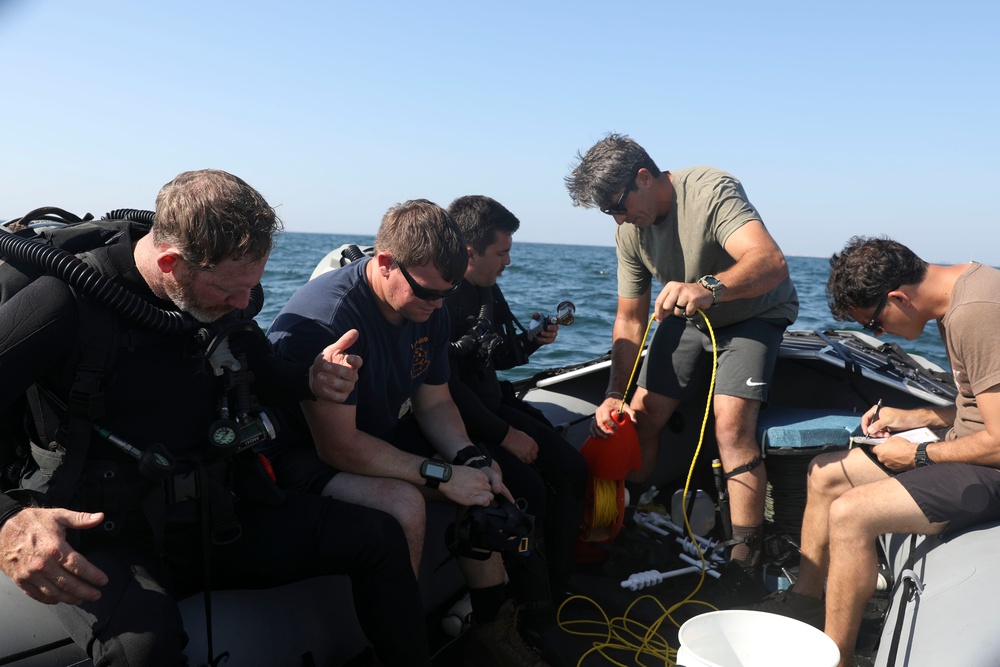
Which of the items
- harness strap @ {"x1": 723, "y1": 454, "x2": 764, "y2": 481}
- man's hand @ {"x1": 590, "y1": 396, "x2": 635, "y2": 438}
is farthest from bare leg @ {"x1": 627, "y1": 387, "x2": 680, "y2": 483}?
harness strap @ {"x1": 723, "y1": 454, "x2": 764, "y2": 481}

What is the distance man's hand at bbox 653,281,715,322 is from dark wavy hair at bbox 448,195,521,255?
2.57 ft

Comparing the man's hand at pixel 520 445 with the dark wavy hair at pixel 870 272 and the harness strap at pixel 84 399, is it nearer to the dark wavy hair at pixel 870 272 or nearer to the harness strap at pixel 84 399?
the dark wavy hair at pixel 870 272

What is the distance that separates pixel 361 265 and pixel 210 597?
1186mm

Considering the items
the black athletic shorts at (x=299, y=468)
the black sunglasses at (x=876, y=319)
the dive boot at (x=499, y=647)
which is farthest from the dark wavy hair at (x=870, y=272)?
the black athletic shorts at (x=299, y=468)

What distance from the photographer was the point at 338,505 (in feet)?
7.81

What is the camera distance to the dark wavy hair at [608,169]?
371 centimetres

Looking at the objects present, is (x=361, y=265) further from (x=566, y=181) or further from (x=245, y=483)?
(x=566, y=181)

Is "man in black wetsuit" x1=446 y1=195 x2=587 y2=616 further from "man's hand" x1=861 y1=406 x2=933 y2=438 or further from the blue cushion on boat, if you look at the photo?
"man's hand" x1=861 y1=406 x2=933 y2=438

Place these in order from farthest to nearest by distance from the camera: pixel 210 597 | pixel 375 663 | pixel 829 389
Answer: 1. pixel 829 389
2. pixel 375 663
3. pixel 210 597

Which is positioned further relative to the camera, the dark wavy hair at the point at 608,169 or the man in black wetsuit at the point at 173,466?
the dark wavy hair at the point at 608,169

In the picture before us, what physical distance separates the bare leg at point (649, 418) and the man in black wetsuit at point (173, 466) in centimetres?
199

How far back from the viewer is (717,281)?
344 centimetres

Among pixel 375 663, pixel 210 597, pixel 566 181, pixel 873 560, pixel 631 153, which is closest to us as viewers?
pixel 210 597

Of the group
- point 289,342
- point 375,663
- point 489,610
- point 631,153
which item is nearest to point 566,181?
point 631,153
